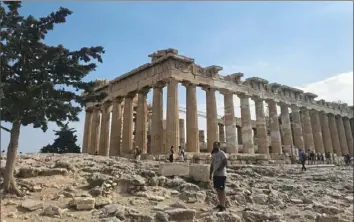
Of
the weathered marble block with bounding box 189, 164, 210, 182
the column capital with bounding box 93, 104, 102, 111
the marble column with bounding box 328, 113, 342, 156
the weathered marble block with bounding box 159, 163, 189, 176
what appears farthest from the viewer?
the marble column with bounding box 328, 113, 342, 156

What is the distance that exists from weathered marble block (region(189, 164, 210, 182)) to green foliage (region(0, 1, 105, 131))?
4924 mm

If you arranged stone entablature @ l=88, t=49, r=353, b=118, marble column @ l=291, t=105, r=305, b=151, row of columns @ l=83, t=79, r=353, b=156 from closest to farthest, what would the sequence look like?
row of columns @ l=83, t=79, r=353, b=156
stone entablature @ l=88, t=49, r=353, b=118
marble column @ l=291, t=105, r=305, b=151

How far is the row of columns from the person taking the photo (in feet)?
84.6

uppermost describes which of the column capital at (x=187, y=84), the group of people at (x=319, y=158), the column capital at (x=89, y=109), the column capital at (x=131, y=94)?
the column capital at (x=187, y=84)

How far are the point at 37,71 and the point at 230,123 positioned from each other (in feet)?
66.8

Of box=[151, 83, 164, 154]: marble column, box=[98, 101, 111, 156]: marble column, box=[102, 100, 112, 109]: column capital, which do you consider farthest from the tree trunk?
box=[102, 100, 112, 109]: column capital

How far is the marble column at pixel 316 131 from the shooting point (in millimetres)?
38581

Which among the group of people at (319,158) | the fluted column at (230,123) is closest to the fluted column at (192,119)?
the fluted column at (230,123)

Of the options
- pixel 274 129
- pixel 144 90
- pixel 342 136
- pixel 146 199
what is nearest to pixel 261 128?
pixel 274 129

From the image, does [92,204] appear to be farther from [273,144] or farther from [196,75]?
[273,144]

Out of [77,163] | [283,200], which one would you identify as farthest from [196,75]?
[283,200]

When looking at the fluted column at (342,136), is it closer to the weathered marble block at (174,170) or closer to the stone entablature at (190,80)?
the stone entablature at (190,80)

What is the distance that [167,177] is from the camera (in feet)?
44.4

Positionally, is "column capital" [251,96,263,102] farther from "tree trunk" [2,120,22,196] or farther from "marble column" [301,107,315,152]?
"tree trunk" [2,120,22,196]
